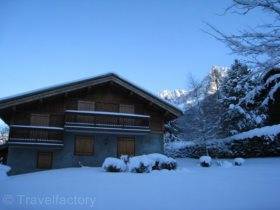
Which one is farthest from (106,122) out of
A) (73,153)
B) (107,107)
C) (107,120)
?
(73,153)

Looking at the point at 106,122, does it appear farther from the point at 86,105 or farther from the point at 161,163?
the point at 161,163

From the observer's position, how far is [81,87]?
2602 cm

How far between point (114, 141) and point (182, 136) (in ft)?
77.7

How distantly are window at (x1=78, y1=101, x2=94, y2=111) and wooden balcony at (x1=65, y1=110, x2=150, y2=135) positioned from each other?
1.23 meters

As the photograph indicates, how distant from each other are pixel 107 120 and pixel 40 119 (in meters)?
5.72

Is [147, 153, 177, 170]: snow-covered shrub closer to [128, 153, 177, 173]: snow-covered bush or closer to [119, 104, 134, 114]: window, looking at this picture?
[128, 153, 177, 173]: snow-covered bush

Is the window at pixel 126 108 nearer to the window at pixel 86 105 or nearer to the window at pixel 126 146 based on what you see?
the window at pixel 126 146

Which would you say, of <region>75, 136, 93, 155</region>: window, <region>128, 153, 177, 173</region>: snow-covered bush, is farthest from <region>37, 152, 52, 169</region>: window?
<region>128, 153, 177, 173</region>: snow-covered bush

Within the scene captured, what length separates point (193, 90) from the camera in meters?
42.9

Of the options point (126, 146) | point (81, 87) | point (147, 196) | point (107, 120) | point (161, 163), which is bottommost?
point (147, 196)

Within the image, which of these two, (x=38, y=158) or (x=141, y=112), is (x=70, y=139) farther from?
(x=141, y=112)

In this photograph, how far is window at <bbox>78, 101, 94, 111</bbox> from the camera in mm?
27123

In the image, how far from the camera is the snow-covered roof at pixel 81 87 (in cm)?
2383

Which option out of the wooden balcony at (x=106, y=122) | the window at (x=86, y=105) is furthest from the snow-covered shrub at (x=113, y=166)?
the window at (x=86, y=105)
